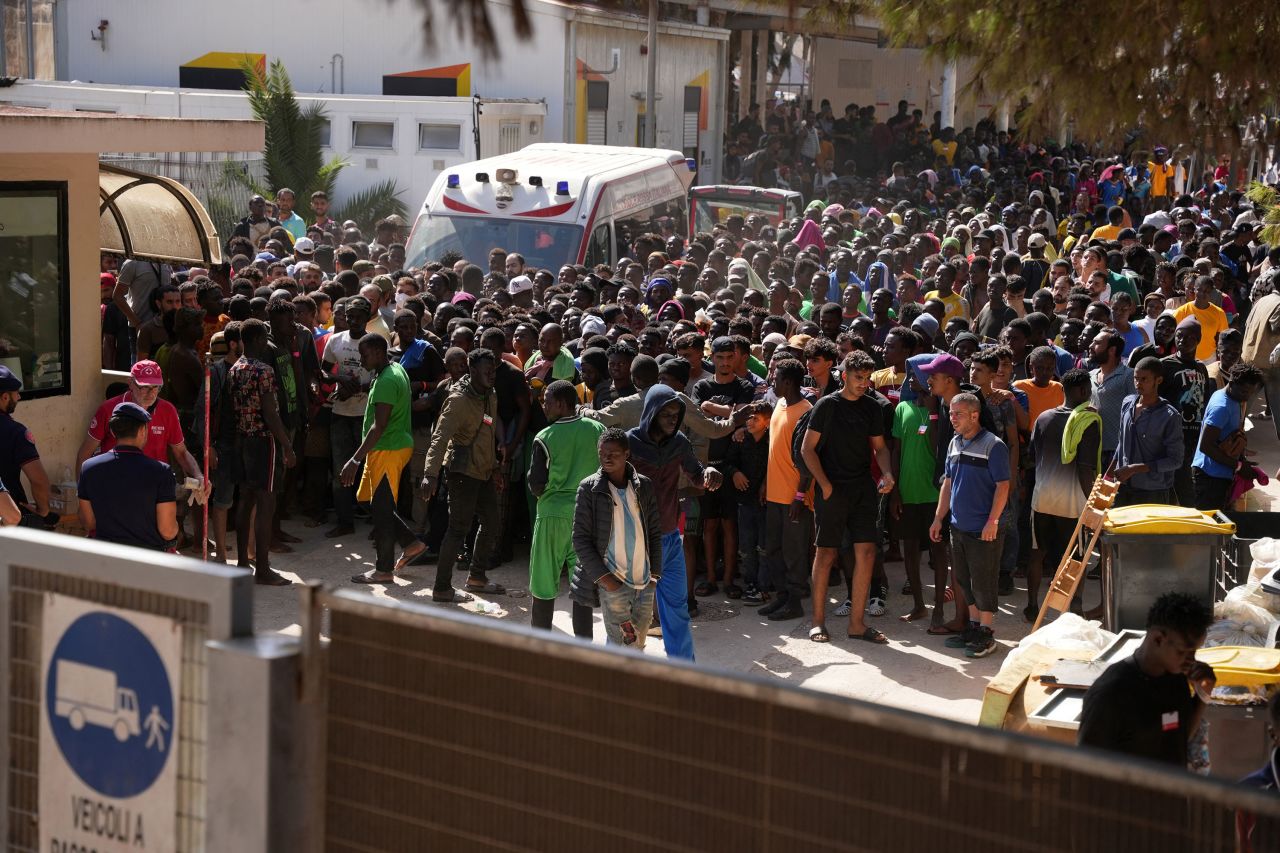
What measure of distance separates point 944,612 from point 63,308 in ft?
19.3

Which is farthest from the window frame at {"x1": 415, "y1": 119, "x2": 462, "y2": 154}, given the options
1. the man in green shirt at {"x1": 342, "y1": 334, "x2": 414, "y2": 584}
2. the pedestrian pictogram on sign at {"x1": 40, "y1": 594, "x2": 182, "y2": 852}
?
the pedestrian pictogram on sign at {"x1": 40, "y1": 594, "x2": 182, "y2": 852}

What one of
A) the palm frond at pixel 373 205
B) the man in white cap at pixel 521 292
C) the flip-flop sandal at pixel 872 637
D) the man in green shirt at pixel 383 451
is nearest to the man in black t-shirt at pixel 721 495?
the flip-flop sandal at pixel 872 637

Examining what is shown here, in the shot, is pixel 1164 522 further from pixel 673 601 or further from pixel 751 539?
pixel 751 539

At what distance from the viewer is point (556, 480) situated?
27.1 feet

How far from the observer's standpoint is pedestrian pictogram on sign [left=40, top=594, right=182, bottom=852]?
130 inches

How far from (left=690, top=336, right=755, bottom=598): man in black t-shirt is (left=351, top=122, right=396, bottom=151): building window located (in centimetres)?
1427

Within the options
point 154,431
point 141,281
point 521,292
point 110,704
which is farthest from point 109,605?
point 521,292

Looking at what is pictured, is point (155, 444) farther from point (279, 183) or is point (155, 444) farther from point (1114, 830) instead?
point (279, 183)

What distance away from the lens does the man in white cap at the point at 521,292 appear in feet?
44.6

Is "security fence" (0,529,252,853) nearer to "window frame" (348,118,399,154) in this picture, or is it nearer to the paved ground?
the paved ground

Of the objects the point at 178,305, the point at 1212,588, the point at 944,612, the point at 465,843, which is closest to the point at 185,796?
the point at 465,843

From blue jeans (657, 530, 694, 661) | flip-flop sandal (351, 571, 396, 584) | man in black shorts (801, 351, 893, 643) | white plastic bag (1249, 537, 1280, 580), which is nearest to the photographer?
white plastic bag (1249, 537, 1280, 580)

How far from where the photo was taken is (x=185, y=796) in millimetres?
3283

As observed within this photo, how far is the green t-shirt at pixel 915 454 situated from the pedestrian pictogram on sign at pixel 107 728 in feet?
22.1
